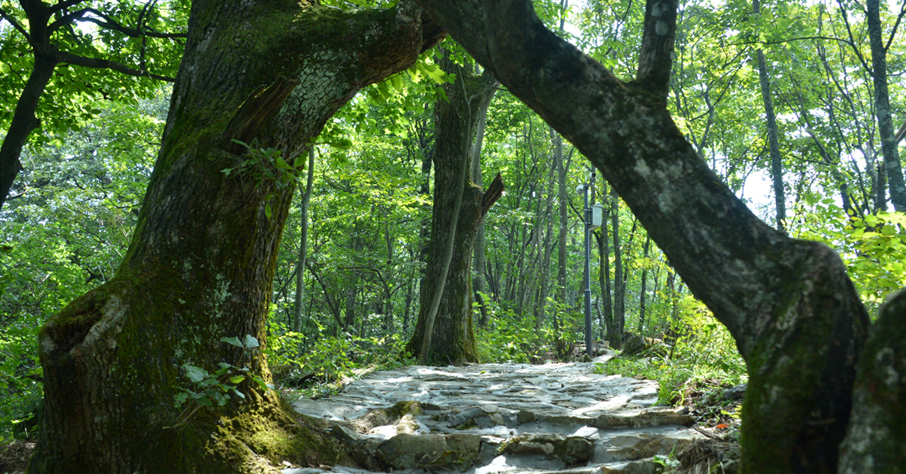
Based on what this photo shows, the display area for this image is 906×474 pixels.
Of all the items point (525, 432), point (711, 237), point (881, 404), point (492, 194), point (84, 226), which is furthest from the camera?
point (84, 226)

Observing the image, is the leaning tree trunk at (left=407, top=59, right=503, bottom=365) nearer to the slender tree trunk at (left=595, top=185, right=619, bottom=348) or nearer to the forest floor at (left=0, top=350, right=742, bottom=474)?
the forest floor at (left=0, top=350, right=742, bottom=474)

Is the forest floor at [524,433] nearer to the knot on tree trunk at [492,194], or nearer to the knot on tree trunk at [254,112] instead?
the knot on tree trunk at [254,112]

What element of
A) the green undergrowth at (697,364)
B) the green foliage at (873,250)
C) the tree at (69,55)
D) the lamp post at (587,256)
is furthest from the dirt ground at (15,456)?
the lamp post at (587,256)

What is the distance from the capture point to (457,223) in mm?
8523

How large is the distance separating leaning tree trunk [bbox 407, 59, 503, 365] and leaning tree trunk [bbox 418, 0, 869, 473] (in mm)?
6096

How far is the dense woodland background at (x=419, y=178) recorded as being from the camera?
16.4 ft

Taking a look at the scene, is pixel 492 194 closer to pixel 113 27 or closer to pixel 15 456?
pixel 113 27

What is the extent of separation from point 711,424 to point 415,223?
51.8 feet

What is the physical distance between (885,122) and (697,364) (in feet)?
19.5

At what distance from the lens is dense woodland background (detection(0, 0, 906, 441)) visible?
5000mm

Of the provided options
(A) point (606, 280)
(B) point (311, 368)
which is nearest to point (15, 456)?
(B) point (311, 368)

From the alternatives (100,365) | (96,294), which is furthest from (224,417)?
(96,294)

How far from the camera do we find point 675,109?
18.4 m

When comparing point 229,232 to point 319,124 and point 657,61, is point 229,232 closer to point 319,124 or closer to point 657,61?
point 319,124
